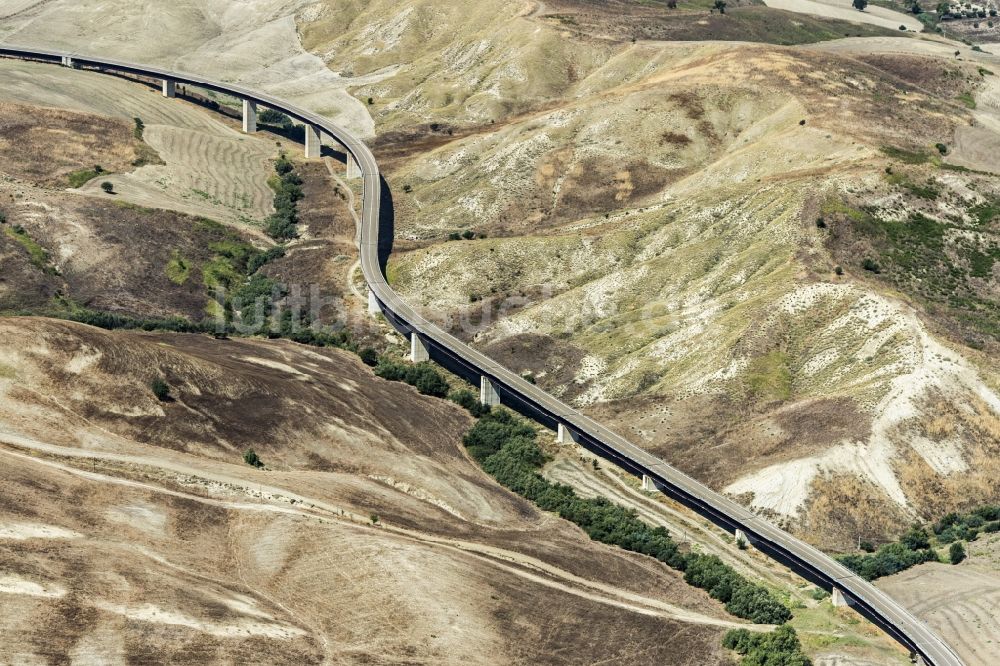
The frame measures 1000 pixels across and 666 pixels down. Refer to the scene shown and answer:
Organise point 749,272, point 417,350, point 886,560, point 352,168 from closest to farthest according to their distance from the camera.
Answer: point 886,560 < point 749,272 < point 417,350 < point 352,168

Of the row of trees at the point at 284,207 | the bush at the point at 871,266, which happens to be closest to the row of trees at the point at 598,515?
the bush at the point at 871,266

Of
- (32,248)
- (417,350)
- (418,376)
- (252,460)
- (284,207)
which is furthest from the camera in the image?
(284,207)

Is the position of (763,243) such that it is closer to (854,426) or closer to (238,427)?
(854,426)

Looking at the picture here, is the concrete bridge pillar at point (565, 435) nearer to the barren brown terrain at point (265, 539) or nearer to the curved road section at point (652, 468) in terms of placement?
the curved road section at point (652, 468)

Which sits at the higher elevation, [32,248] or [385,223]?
[385,223]

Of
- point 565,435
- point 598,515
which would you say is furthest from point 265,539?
point 565,435

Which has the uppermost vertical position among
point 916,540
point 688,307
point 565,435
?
point 688,307

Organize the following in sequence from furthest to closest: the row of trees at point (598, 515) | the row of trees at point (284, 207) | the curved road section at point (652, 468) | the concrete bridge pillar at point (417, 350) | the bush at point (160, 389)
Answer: the row of trees at point (284, 207)
the concrete bridge pillar at point (417, 350)
the bush at point (160, 389)
the row of trees at point (598, 515)
the curved road section at point (652, 468)

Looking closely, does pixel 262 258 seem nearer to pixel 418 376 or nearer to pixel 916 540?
pixel 418 376

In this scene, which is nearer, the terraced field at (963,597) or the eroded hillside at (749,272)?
the terraced field at (963,597)
